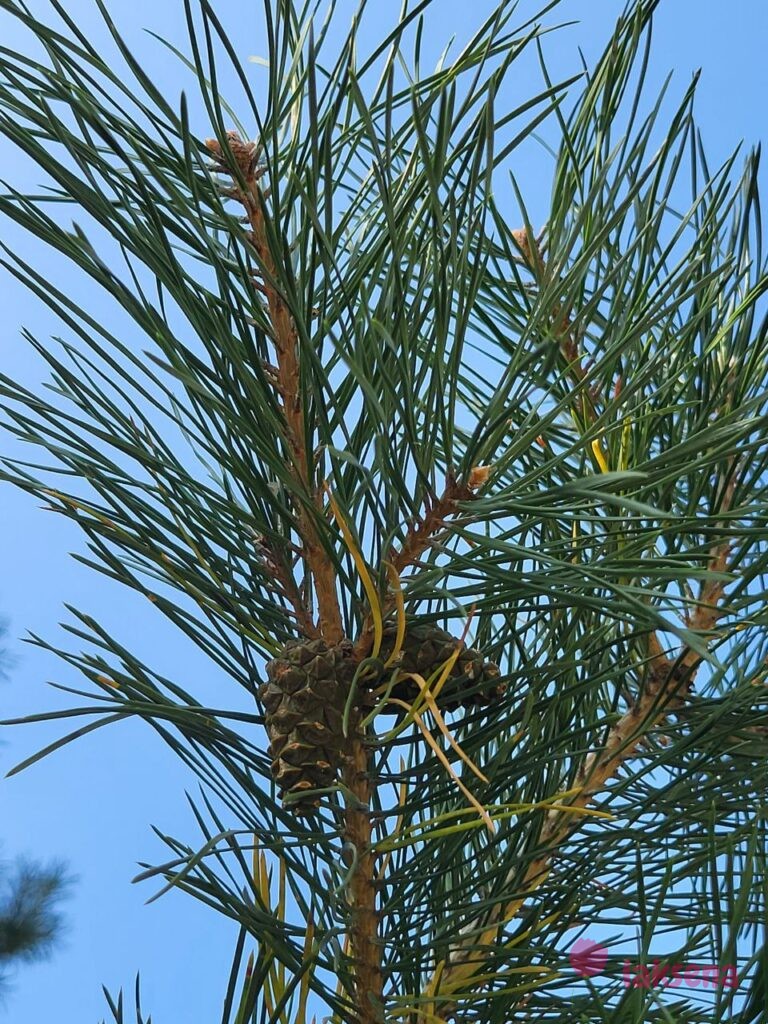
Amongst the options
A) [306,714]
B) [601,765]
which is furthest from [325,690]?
[601,765]

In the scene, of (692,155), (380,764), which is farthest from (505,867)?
(692,155)

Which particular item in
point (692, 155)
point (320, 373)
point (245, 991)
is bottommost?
point (245, 991)

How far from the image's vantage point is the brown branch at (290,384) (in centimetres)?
37

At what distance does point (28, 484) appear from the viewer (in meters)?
0.36

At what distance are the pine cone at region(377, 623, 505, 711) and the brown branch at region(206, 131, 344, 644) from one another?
2 cm

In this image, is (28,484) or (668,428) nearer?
(28,484)

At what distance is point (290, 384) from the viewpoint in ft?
1.24

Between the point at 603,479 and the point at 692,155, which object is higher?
the point at 692,155

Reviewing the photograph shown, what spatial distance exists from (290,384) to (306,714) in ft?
0.33

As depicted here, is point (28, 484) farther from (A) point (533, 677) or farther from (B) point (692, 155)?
(B) point (692, 155)

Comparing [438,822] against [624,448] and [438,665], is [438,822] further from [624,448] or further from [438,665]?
[624,448]

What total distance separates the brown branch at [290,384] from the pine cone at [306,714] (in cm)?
2

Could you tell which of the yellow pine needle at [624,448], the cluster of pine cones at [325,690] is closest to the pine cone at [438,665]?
the cluster of pine cones at [325,690]

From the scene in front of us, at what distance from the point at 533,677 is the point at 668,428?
0.44ft
